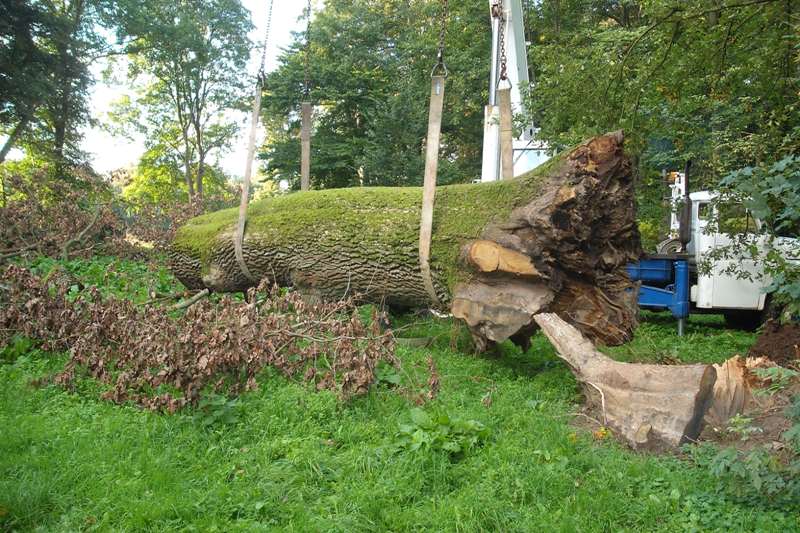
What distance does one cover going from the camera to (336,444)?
3.66m

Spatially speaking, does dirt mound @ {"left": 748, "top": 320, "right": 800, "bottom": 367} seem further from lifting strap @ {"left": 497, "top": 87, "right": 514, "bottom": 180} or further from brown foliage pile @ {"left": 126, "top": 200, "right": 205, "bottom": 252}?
brown foliage pile @ {"left": 126, "top": 200, "right": 205, "bottom": 252}

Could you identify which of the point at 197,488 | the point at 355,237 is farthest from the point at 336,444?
the point at 355,237

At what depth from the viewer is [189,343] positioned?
13.1ft

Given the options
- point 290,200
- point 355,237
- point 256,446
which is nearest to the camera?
point 256,446

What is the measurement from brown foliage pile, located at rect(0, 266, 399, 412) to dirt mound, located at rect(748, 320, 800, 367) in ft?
13.5

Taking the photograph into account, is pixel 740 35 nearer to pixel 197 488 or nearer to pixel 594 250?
pixel 594 250

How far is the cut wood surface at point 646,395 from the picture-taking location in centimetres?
368

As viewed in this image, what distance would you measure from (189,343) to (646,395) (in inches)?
118

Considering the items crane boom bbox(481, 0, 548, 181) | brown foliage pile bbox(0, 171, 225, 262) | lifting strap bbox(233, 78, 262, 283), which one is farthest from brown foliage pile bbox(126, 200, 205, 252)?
crane boom bbox(481, 0, 548, 181)

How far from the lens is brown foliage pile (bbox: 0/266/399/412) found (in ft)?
13.1

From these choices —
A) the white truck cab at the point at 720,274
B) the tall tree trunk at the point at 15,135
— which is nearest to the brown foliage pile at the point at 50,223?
the tall tree trunk at the point at 15,135

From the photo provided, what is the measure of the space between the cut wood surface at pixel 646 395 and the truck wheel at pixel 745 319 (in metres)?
6.20

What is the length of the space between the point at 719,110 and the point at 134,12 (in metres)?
19.6

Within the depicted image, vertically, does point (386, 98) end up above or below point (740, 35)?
above
